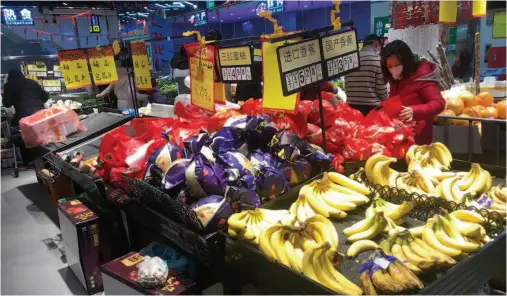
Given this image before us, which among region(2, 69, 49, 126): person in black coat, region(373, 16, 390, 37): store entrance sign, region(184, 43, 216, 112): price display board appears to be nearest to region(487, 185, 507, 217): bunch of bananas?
region(184, 43, 216, 112): price display board

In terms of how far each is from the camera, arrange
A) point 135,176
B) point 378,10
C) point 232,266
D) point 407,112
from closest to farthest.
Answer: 1. point 232,266
2. point 135,176
3. point 407,112
4. point 378,10

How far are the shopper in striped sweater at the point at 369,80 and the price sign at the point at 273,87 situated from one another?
67.9 inches

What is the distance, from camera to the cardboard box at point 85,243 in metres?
2.91

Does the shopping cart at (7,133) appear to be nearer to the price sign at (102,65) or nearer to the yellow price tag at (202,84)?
the price sign at (102,65)

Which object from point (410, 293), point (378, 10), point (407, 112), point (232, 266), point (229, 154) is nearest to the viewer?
point (410, 293)

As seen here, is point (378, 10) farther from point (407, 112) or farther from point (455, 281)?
point (455, 281)

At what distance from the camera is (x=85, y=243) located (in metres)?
2.93

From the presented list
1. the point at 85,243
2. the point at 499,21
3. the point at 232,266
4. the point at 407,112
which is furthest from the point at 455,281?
the point at 499,21

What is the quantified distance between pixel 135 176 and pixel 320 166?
43.4 inches

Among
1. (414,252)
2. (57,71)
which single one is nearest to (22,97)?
(57,71)

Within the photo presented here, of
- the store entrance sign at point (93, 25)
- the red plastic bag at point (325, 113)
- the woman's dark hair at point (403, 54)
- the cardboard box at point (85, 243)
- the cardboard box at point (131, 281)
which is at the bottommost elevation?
the cardboard box at point (85, 243)

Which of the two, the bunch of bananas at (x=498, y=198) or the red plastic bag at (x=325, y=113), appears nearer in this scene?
the bunch of bananas at (x=498, y=198)

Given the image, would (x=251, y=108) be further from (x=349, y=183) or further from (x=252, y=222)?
(x=252, y=222)

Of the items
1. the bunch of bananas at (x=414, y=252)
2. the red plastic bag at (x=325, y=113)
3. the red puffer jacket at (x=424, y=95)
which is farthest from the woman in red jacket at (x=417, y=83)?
the bunch of bananas at (x=414, y=252)
